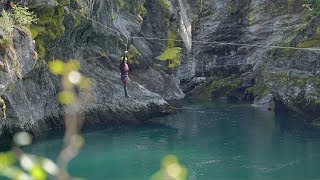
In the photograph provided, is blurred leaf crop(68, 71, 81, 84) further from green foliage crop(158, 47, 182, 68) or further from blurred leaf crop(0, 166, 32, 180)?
green foliage crop(158, 47, 182, 68)

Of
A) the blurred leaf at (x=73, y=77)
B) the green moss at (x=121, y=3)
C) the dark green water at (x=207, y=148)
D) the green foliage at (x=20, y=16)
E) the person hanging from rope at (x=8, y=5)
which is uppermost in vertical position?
the green moss at (x=121, y=3)

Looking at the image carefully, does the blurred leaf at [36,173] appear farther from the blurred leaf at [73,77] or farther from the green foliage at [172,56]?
the green foliage at [172,56]

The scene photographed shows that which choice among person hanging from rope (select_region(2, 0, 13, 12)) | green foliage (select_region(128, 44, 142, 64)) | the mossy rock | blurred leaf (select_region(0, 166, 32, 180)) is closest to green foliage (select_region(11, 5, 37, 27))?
person hanging from rope (select_region(2, 0, 13, 12))

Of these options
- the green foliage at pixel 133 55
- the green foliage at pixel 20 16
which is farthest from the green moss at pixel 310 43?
the green foliage at pixel 20 16

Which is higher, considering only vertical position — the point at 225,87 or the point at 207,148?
the point at 225,87

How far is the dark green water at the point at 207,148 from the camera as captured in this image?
18.9m

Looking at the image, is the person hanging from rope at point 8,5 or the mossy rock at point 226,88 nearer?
the person hanging from rope at point 8,5

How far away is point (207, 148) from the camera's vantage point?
2333 cm

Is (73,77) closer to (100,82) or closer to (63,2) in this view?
(63,2)

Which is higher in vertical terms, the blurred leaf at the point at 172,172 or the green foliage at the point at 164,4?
the green foliage at the point at 164,4

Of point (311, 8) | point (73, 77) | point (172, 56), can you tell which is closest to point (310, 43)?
point (311, 8)

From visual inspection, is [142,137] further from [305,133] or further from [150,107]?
[305,133]

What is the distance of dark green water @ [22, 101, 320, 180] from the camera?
18.9 metres

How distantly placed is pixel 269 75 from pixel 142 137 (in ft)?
37.3
